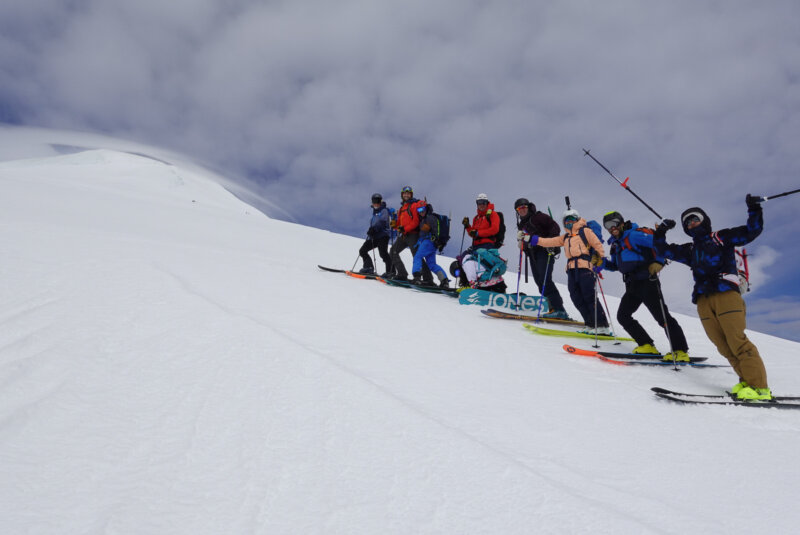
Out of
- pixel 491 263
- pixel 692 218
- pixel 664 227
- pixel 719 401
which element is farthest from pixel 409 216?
pixel 719 401

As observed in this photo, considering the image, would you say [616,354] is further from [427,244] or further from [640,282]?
[427,244]

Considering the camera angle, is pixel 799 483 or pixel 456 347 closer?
pixel 799 483

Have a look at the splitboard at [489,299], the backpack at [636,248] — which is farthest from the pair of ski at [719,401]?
the splitboard at [489,299]

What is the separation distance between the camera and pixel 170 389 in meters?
2.71

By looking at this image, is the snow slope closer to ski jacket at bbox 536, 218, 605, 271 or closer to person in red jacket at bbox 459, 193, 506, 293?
ski jacket at bbox 536, 218, 605, 271

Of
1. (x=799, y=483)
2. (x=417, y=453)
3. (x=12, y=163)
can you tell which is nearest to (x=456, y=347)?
(x=417, y=453)

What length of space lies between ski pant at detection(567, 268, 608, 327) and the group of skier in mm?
16

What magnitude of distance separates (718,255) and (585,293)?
257cm

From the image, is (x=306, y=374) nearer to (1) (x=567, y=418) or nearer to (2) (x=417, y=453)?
(2) (x=417, y=453)

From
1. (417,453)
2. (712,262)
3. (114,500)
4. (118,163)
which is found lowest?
(114,500)

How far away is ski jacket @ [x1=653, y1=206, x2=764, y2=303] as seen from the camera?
420cm

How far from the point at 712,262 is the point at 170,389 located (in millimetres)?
5303

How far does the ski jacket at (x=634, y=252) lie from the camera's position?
5754 millimetres

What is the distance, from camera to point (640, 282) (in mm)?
5844
